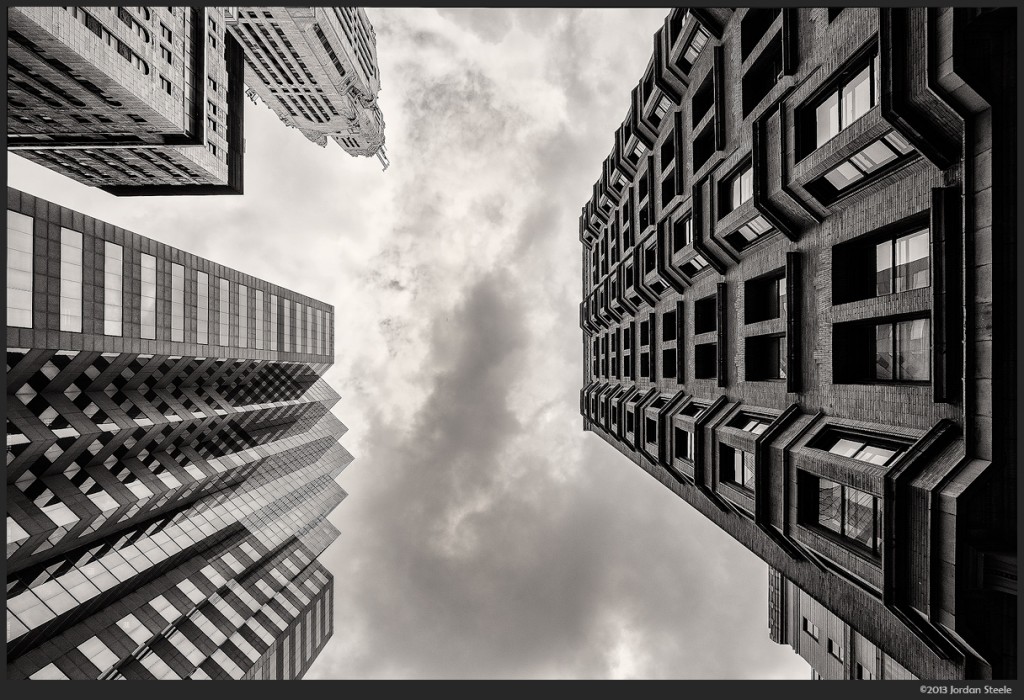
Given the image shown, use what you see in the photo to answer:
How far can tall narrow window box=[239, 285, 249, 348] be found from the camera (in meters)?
46.6

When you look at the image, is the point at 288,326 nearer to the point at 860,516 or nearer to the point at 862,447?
the point at 862,447

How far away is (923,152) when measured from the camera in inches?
424

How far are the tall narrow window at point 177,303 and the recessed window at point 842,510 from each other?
4814 centimetres

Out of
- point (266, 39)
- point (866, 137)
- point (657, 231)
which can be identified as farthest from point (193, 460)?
point (266, 39)

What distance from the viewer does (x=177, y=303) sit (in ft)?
120

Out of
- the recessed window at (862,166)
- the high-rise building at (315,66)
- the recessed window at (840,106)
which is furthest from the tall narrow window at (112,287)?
the high-rise building at (315,66)

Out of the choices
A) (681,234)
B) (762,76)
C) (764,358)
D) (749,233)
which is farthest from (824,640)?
(762,76)

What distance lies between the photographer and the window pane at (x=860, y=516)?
12320 millimetres

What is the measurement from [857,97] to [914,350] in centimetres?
828

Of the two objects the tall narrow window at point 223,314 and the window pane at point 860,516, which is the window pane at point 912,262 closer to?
the window pane at point 860,516

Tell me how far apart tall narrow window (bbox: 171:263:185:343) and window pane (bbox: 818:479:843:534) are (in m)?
48.6

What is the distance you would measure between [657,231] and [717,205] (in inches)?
314

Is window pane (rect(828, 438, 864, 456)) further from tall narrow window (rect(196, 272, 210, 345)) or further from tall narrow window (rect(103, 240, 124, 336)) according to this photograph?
tall narrow window (rect(196, 272, 210, 345))
